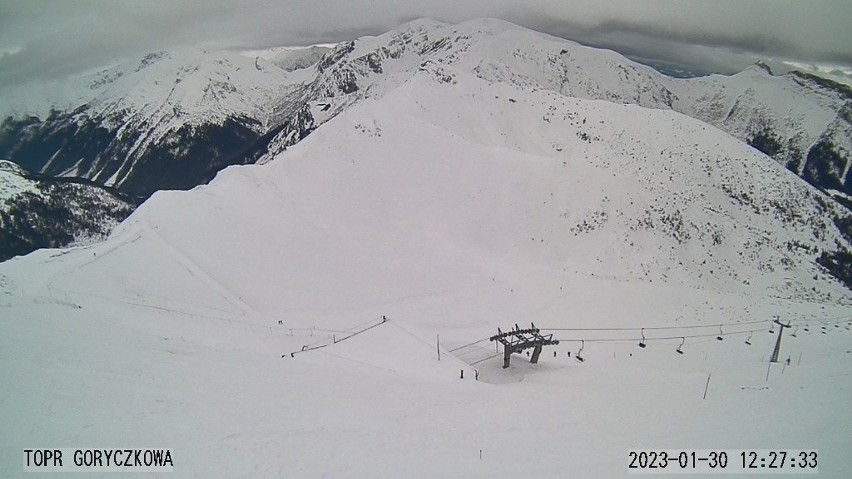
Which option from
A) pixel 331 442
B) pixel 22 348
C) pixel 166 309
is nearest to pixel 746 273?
pixel 331 442

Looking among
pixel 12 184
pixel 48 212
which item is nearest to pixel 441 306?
Answer: pixel 48 212

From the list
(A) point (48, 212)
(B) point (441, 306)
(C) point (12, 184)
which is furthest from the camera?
(C) point (12, 184)

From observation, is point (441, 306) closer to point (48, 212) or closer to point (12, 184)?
point (48, 212)

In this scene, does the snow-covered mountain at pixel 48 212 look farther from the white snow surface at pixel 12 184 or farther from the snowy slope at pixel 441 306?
the snowy slope at pixel 441 306

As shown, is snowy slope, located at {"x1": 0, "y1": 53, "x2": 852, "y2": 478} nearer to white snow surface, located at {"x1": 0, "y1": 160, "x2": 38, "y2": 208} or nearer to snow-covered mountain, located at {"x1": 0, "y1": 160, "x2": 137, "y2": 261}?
snow-covered mountain, located at {"x1": 0, "y1": 160, "x2": 137, "y2": 261}

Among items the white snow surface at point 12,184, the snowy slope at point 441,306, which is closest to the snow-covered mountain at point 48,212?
the white snow surface at point 12,184
